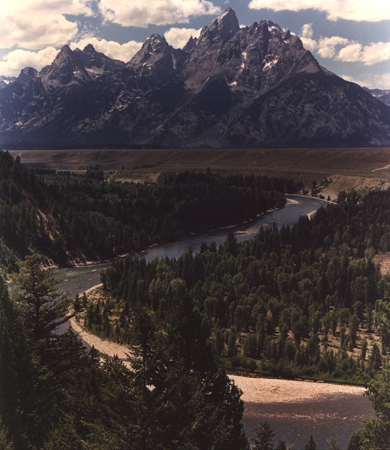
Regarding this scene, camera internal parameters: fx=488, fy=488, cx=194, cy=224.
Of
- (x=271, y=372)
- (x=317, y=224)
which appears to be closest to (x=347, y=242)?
(x=317, y=224)

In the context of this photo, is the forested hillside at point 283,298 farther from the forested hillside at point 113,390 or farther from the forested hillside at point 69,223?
the forested hillside at point 69,223

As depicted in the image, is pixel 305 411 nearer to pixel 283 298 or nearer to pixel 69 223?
pixel 283 298

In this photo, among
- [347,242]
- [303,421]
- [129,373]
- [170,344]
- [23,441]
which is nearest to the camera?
[129,373]

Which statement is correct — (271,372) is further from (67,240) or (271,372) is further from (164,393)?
(67,240)

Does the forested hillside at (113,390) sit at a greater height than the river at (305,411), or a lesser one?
greater

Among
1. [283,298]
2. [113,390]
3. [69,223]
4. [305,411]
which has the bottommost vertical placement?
[305,411]

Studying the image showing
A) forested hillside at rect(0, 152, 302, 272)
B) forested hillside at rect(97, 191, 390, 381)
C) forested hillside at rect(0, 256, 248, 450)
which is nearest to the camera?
forested hillside at rect(0, 256, 248, 450)

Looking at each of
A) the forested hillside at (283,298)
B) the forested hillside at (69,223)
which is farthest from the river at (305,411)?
the forested hillside at (69,223)

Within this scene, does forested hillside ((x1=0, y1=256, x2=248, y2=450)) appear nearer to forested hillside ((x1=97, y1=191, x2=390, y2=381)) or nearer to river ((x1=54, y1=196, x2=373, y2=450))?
river ((x1=54, y1=196, x2=373, y2=450))

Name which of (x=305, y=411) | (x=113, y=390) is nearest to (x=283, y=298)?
(x=305, y=411)

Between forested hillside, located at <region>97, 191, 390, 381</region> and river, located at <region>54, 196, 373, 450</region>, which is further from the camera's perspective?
forested hillside, located at <region>97, 191, 390, 381</region>

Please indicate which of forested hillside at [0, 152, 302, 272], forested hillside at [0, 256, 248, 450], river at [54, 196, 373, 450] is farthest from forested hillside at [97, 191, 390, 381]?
forested hillside at [0, 152, 302, 272]
